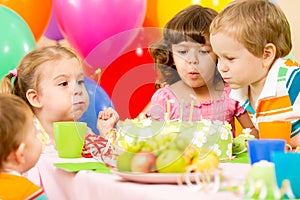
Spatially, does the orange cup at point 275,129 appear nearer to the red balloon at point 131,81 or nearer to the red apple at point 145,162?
the red balloon at point 131,81

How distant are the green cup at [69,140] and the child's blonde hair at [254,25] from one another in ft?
1.68

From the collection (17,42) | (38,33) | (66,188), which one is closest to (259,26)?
(66,188)

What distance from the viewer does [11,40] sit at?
99.1 inches

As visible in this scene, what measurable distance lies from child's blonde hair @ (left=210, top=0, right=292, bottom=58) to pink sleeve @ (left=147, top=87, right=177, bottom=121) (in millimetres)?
303

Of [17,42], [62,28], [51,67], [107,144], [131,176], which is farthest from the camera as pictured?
[62,28]

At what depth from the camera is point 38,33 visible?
2.87 m

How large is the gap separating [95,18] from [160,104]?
1.14m

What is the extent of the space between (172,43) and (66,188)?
43cm

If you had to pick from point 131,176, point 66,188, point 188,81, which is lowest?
point 66,188

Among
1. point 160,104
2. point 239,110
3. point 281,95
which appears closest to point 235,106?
point 239,110

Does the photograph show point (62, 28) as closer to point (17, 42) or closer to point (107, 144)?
point (17, 42)

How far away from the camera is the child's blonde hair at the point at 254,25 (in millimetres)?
1725

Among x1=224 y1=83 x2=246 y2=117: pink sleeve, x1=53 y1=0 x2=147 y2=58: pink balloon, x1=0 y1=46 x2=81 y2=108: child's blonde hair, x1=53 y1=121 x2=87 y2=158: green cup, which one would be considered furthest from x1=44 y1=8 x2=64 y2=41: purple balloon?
x1=53 y1=121 x2=87 y2=158: green cup

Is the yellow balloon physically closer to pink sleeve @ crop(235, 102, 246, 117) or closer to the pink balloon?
the pink balloon
